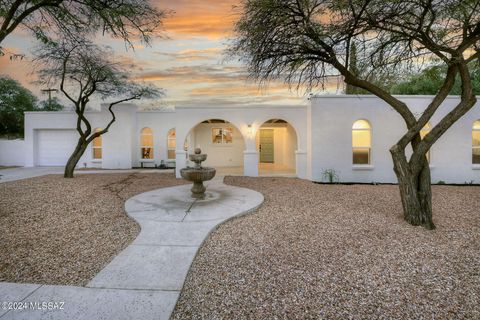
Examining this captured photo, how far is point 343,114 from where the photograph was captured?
38.0 ft

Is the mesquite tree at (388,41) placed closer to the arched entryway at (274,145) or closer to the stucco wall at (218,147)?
the arched entryway at (274,145)

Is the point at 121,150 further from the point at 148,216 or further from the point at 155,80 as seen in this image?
the point at 148,216

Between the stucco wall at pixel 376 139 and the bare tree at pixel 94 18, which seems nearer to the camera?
the bare tree at pixel 94 18

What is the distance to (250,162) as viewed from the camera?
13.1 meters

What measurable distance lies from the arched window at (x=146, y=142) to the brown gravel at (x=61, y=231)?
7841 mm

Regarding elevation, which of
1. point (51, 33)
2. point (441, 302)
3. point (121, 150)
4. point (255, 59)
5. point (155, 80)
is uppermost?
point (155, 80)

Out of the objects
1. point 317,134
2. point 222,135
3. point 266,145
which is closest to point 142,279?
point 317,134

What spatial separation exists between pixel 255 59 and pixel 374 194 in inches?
243

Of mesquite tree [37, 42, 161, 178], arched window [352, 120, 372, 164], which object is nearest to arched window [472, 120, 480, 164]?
arched window [352, 120, 372, 164]

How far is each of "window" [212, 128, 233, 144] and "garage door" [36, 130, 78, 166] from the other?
9.10 meters

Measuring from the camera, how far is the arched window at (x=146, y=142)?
17.6m

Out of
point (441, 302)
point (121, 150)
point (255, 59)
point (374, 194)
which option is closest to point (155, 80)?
point (121, 150)

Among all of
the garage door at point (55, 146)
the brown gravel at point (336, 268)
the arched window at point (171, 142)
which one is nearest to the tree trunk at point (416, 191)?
the brown gravel at point (336, 268)

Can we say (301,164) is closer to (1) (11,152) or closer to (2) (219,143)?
(2) (219,143)
